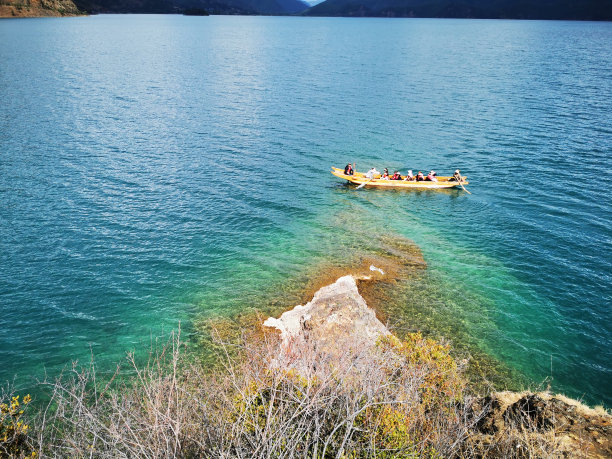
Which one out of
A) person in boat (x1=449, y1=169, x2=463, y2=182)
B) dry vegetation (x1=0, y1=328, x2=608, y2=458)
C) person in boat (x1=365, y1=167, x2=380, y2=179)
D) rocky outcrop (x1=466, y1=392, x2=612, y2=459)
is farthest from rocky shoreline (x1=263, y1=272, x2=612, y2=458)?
person in boat (x1=449, y1=169, x2=463, y2=182)

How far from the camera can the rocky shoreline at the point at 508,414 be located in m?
11.5

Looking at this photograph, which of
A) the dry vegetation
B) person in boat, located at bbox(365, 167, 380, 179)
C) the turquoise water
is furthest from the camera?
person in boat, located at bbox(365, 167, 380, 179)

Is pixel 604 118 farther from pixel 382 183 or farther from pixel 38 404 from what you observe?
pixel 38 404

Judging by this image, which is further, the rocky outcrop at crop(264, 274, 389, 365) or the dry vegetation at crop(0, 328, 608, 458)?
the rocky outcrop at crop(264, 274, 389, 365)

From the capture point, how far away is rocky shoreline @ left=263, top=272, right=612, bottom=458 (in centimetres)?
1145

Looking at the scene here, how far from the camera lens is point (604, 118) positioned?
5288 centimetres

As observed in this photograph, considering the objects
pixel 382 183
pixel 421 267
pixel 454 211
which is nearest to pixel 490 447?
pixel 421 267

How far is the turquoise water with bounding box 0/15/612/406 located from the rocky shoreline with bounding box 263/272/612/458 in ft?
19.1

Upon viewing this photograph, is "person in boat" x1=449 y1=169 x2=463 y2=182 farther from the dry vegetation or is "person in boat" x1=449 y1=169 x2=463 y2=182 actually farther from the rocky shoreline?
the dry vegetation

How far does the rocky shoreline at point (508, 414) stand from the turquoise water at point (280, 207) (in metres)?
5.84

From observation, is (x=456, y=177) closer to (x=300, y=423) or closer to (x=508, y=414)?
(x=508, y=414)

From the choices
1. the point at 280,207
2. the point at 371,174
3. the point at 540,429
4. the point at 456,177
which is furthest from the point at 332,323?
the point at 456,177

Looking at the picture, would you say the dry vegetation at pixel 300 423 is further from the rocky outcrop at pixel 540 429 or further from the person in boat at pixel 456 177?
the person in boat at pixel 456 177

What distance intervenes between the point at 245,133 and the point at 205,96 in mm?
21174
